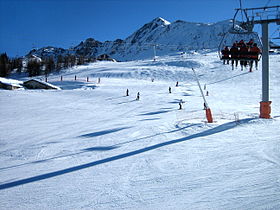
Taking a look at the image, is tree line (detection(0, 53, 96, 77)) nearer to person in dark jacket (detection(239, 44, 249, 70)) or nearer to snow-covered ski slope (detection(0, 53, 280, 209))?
snow-covered ski slope (detection(0, 53, 280, 209))

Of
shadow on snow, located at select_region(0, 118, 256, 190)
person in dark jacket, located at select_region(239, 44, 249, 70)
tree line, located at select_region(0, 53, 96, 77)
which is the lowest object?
shadow on snow, located at select_region(0, 118, 256, 190)

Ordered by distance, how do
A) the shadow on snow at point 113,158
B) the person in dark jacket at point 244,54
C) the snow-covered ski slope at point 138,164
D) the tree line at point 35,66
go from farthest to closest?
the tree line at point 35,66 < the person in dark jacket at point 244,54 < the shadow on snow at point 113,158 < the snow-covered ski slope at point 138,164

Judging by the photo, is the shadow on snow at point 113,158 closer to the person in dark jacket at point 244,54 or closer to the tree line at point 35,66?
the person in dark jacket at point 244,54

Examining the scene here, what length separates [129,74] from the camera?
133 feet

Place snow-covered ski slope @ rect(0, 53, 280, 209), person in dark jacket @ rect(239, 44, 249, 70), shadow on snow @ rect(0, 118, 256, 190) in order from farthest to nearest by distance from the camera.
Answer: person in dark jacket @ rect(239, 44, 249, 70) → shadow on snow @ rect(0, 118, 256, 190) → snow-covered ski slope @ rect(0, 53, 280, 209)

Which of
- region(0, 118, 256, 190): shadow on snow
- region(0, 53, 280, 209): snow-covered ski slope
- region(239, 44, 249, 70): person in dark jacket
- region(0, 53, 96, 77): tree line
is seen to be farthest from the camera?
region(0, 53, 96, 77): tree line

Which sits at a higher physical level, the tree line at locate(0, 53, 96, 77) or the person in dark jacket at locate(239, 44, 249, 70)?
the tree line at locate(0, 53, 96, 77)

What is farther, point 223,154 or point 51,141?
point 51,141

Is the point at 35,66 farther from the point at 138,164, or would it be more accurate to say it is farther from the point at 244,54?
the point at 138,164

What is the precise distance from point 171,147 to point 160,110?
718 cm

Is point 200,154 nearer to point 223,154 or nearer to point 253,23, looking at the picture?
point 223,154

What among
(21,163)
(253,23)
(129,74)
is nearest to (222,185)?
(21,163)

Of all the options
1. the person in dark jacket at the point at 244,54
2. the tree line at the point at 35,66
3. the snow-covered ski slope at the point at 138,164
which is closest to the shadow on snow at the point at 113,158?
the snow-covered ski slope at the point at 138,164

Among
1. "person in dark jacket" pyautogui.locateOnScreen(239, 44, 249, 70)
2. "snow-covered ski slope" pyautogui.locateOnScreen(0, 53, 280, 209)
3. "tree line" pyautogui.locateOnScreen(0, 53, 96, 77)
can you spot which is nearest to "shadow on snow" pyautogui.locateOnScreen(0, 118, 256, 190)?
"snow-covered ski slope" pyautogui.locateOnScreen(0, 53, 280, 209)
